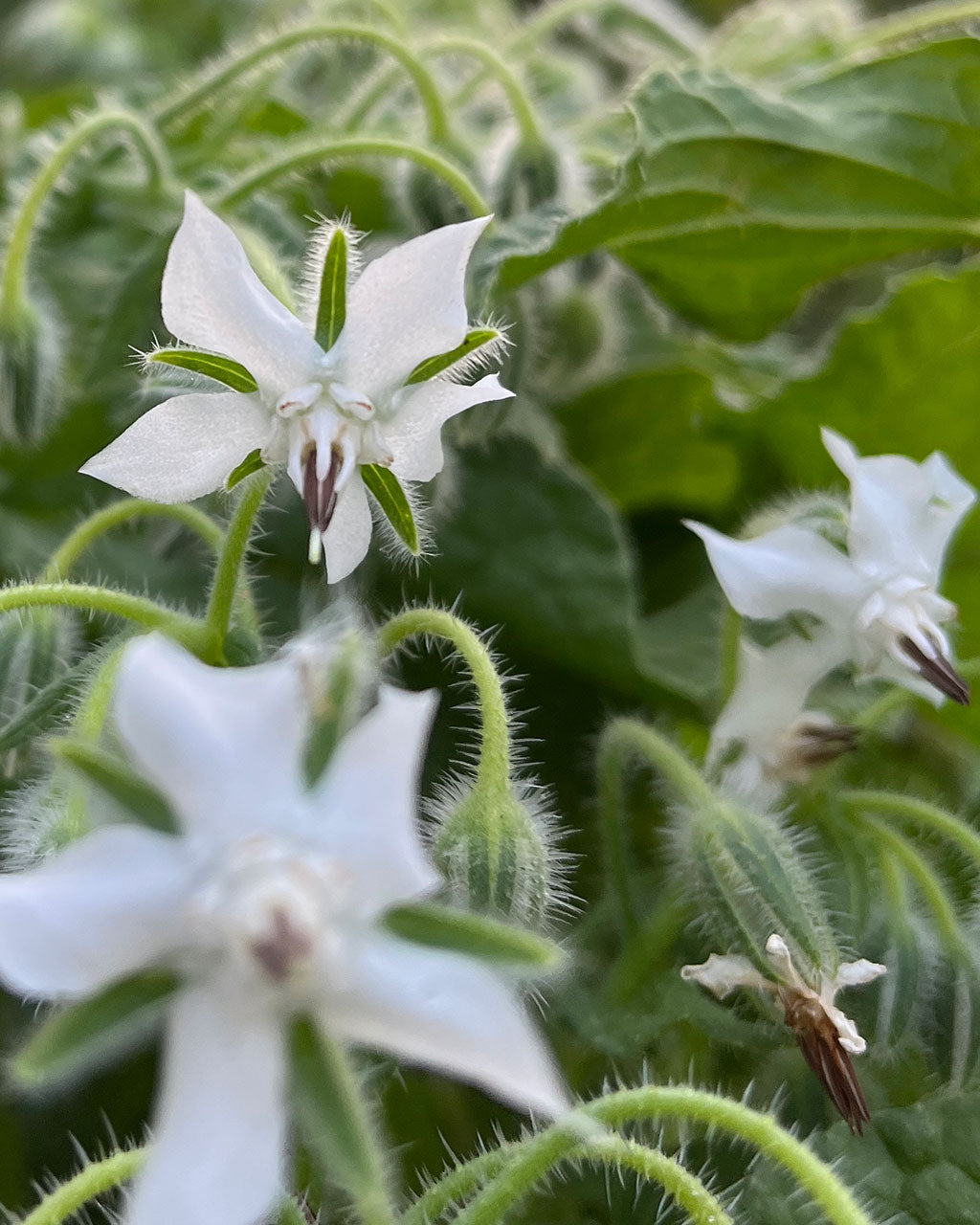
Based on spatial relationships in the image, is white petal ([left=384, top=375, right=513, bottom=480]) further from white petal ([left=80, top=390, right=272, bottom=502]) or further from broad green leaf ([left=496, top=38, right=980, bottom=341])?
broad green leaf ([left=496, top=38, right=980, bottom=341])

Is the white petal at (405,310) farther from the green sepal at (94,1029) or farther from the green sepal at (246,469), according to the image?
the green sepal at (94,1029)

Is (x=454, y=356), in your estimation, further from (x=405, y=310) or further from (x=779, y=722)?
(x=779, y=722)

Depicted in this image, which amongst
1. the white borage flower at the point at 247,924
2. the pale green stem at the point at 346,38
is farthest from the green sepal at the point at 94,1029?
the pale green stem at the point at 346,38

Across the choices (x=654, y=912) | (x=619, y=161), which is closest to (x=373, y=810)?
(x=654, y=912)

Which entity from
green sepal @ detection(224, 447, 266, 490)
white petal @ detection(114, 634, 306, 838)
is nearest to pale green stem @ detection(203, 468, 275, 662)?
green sepal @ detection(224, 447, 266, 490)

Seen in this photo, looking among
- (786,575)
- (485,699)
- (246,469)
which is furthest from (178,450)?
(786,575)

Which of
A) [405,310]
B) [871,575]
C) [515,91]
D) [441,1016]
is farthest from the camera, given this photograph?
[515,91]

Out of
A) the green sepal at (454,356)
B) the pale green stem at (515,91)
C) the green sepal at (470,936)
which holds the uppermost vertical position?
the pale green stem at (515,91)
